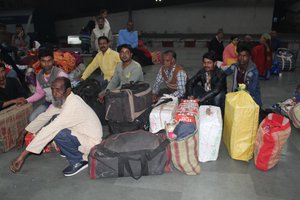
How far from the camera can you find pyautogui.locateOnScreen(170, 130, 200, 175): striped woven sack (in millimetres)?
A: 2906

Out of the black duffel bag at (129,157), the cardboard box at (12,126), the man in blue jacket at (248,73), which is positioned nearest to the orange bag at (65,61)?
the cardboard box at (12,126)

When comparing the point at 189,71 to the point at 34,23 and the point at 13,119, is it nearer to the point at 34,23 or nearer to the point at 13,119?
the point at 13,119

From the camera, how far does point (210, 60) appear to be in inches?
151

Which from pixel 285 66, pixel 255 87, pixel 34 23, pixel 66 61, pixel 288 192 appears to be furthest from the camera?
pixel 34 23

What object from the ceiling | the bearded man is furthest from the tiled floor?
the ceiling

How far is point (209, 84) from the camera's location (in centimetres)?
402

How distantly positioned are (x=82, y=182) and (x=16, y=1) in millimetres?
13565

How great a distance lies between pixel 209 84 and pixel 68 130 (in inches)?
78.6

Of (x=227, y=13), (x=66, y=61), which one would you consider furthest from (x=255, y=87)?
(x=227, y=13)

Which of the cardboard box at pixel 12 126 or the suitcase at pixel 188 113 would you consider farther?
the cardboard box at pixel 12 126

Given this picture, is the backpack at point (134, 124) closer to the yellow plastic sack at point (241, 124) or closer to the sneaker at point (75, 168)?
the sneaker at point (75, 168)

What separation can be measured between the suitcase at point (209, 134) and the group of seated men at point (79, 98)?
0.67 m

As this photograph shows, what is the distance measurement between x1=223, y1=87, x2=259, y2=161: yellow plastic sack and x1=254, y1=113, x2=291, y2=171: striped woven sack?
93mm

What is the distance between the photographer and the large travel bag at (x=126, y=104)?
10.9 feet
